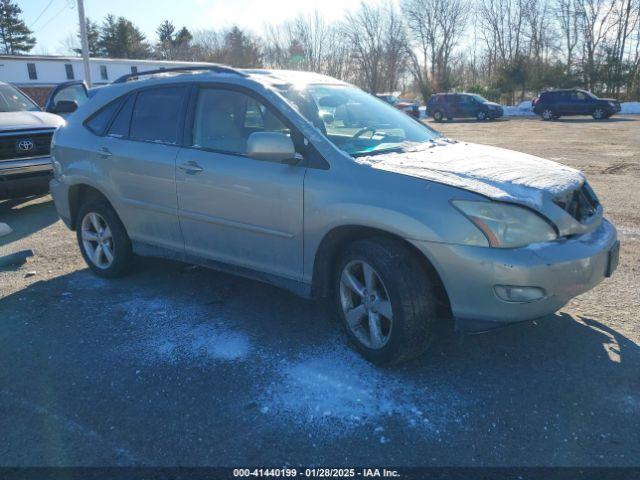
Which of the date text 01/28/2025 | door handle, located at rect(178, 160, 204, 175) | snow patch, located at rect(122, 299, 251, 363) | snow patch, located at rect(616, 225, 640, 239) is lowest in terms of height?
the date text 01/28/2025

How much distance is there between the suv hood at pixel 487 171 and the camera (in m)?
2.95

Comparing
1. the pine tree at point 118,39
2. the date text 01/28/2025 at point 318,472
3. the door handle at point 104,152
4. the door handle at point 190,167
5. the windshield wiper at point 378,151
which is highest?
the pine tree at point 118,39

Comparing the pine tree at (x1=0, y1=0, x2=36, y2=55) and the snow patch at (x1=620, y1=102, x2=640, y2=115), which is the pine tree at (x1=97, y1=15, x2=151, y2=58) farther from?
the snow patch at (x1=620, y1=102, x2=640, y2=115)

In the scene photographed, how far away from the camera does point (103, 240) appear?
500 centimetres

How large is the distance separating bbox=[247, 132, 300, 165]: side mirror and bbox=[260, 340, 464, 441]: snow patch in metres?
1.32

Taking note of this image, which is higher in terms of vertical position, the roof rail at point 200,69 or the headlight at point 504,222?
the roof rail at point 200,69

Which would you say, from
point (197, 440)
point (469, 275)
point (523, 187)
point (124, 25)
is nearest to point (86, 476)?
point (197, 440)

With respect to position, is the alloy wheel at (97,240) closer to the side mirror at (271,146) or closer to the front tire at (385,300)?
the side mirror at (271,146)

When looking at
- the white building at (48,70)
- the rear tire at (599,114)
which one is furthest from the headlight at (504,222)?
the white building at (48,70)

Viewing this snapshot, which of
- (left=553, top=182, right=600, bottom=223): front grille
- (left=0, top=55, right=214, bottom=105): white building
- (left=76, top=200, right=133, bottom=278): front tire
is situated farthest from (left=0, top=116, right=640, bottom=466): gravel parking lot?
(left=0, top=55, right=214, bottom=105): white building

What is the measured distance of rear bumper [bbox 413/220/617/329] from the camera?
276cm

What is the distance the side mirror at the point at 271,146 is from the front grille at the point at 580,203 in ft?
5.34

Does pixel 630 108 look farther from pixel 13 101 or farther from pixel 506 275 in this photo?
pixel 506 275

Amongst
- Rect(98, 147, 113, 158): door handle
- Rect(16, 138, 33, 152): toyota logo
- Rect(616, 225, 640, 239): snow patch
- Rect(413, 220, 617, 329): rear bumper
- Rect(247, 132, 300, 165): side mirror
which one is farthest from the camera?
Rect(16, 138, 33, 152): toyota logo
